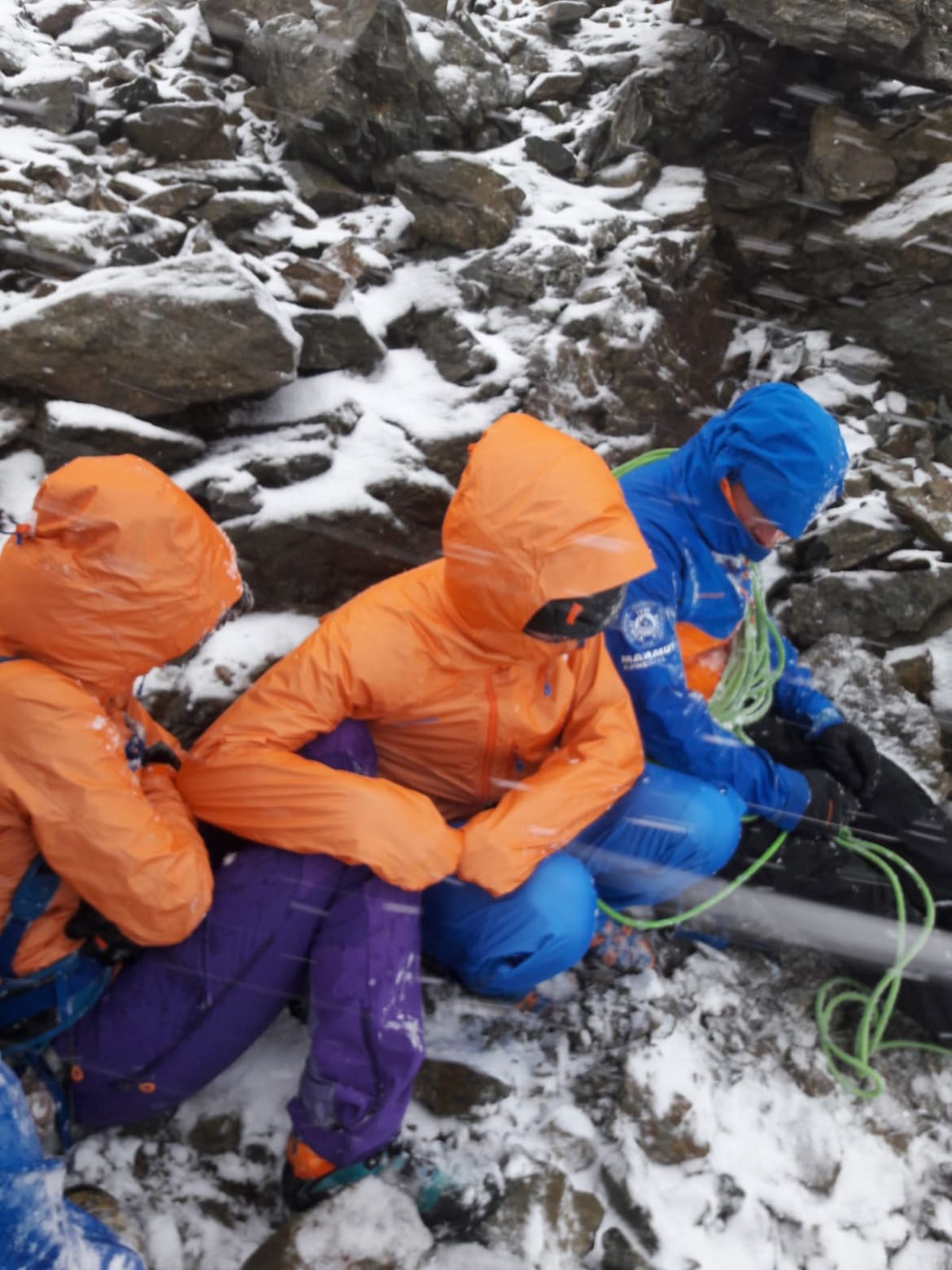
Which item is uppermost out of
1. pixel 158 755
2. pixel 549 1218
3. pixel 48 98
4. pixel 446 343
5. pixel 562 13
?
pixel 562 13

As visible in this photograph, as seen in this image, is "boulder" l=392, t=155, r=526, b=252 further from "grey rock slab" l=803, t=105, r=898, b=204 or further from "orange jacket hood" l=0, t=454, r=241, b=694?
"orange jacket hood" l=0, t=454, r=241, b=694

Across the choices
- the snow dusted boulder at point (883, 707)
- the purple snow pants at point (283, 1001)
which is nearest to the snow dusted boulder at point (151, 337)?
the purple snow pants at point (283, 1001)

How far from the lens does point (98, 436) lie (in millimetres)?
3250

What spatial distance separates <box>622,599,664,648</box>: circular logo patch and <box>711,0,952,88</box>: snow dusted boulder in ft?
12.7

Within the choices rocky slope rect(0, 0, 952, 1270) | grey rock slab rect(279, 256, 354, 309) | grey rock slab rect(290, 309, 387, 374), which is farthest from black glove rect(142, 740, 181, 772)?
grey rock slab rect(279, 256, 354, 309)

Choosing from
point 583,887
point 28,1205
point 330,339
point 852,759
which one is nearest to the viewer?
point 28,1205

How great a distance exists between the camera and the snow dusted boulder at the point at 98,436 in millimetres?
3203

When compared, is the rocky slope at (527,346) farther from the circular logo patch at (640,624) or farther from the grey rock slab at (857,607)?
the circular logo patch at (640,624)

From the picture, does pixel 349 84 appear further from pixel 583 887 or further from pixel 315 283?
pixel 583 887

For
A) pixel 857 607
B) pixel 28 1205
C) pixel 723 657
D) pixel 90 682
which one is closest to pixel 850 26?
pixel 857 607

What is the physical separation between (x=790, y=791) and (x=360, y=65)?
4183 millimetres

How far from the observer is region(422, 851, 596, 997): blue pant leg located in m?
2.27

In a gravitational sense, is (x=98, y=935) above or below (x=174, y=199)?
below

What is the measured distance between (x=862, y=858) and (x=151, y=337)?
3.05 metres
